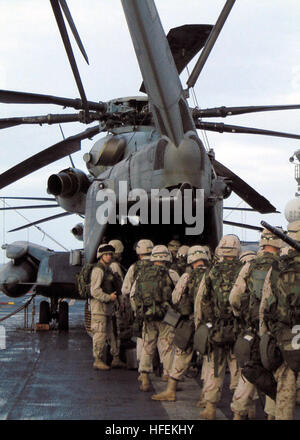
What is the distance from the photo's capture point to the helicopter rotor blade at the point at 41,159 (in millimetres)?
10930

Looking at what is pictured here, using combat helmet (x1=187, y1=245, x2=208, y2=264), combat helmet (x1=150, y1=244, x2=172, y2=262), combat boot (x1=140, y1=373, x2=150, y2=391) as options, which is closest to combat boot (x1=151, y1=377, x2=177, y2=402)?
combat boot (x1=140, y1=373, x2=150, y2=391)

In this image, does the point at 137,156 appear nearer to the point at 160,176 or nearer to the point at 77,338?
the point at 160,176

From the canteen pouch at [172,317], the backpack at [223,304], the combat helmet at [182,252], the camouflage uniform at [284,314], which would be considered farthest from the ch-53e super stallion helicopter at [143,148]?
the camouflage uniform at [284,314]

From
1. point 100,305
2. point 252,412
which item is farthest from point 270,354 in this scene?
point 100,305

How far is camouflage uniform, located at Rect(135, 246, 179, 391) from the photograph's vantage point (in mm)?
7699

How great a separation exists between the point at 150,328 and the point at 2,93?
3863 mm

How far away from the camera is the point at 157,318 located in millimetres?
7711

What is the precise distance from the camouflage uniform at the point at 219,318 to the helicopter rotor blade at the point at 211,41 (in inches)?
131

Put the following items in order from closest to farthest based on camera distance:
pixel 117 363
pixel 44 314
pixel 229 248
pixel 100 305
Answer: pixel 229 248
pixel 100 305
pixel 117 363
pixel 44 314

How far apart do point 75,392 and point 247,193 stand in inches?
230

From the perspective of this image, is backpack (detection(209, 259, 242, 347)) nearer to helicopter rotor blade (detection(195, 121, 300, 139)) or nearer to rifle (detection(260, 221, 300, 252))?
rifle (detection(260, 221, 300, 252))

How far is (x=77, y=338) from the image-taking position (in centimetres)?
1335

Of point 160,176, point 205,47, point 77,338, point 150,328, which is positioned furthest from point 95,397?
point 77,338

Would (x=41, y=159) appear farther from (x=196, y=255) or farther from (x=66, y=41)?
(x=196, y=255)
